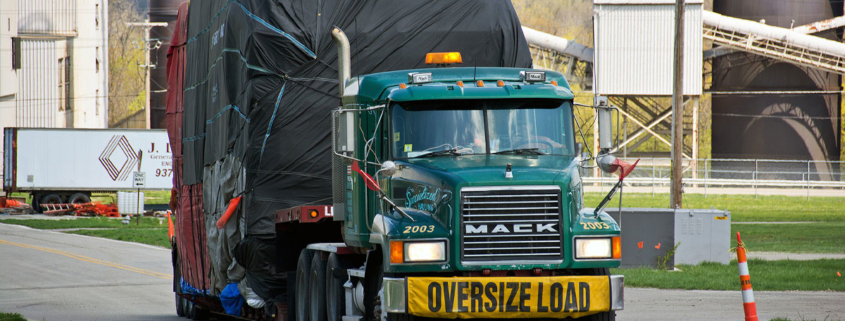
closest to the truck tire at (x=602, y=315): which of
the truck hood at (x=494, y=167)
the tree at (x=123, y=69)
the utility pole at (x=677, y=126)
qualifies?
the truck hood at (x=494, y=167)

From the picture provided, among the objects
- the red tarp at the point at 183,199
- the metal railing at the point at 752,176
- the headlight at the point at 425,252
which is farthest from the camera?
the metal railing at the point at 752,176

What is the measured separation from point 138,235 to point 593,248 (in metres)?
29.5

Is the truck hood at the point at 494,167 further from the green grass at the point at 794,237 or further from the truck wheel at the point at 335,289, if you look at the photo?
the green grass at the point at 794,237

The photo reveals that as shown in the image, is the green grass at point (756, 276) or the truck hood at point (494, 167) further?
the green grass at point (756, 276)

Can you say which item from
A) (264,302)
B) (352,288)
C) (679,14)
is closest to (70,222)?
(679,14)

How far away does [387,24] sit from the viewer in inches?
488

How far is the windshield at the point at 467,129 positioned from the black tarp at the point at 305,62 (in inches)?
105

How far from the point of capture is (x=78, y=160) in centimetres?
4809

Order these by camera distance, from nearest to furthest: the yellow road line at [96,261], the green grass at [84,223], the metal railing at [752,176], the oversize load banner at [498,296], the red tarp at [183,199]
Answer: the oversize load banner at [498,296] < the red tarp at [183,199] < the yellow road line at [96,261] < the green grass at [84,223] < the metal railing at [752,176]

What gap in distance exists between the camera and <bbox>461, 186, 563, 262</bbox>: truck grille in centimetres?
877

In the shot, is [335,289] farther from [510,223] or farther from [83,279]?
[83,279]

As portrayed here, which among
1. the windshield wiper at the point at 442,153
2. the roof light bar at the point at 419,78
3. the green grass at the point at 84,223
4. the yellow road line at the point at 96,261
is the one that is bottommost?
the yellow road line at the point at 96,261

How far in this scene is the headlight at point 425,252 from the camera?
874 centimetres

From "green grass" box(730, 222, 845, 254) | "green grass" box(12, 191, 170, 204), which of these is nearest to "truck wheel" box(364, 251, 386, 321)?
"green grass" box(730, 222, 845, 254)
